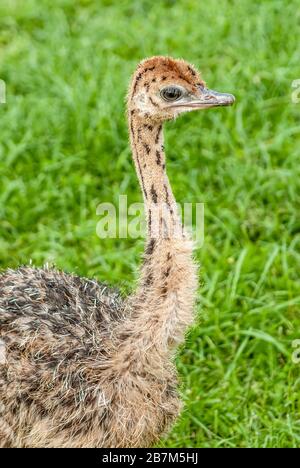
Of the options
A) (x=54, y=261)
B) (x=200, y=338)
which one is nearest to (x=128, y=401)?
(x=200, y=338)

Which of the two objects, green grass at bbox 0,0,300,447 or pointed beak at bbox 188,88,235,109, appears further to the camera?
green grass at bbox 0,0,300,447

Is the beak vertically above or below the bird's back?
above

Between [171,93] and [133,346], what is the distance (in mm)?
Answer: 934

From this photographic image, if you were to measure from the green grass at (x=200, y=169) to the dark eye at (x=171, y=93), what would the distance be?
1507mm

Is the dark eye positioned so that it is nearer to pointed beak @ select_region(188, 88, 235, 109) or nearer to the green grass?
pointed beak @ select_region(188, 88, 235, 109)

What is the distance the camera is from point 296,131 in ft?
19.6

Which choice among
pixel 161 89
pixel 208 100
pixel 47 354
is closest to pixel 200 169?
pixel 208 100

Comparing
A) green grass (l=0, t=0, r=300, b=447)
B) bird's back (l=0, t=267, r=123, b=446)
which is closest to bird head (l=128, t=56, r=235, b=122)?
bird's back (l=0, t=267, r=123, b=446)

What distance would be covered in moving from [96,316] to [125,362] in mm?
269

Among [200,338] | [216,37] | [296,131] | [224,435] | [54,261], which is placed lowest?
[224,435]

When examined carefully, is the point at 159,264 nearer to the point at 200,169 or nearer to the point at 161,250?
the point at 161,250

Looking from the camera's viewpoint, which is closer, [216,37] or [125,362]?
[125,362]

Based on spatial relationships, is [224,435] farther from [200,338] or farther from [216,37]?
[216,37]

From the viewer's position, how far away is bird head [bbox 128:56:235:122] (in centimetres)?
374
